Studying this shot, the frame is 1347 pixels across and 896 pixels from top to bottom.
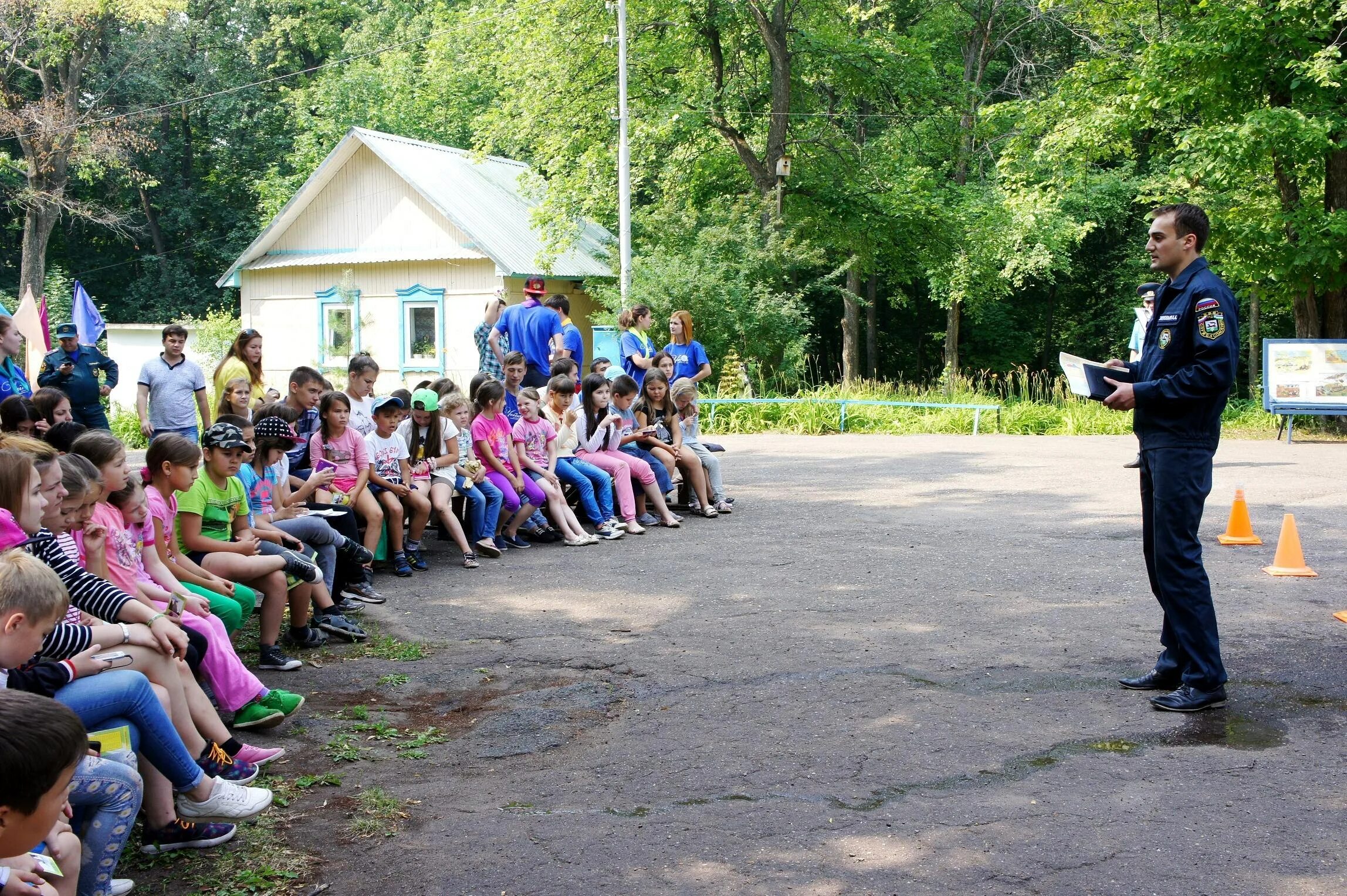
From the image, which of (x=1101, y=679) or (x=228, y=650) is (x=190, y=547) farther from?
(x=1101, y=679)

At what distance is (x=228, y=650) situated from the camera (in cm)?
486

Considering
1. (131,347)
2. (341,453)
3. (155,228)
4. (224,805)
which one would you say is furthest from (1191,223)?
(155,228)

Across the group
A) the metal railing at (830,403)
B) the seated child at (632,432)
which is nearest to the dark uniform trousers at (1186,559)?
the seated child at (632,432)

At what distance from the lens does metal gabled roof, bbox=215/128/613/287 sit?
27.2 meters

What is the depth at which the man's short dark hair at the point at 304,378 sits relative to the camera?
8.24 m

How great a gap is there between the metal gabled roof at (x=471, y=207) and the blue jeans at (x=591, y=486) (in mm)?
16104

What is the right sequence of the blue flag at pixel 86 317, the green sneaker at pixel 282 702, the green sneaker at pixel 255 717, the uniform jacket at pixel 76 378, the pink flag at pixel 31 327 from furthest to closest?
the pink flag at pixel 31 327 < the blue flag at pixel 86 317 < the uniform jacket at pixel 76 378 < the green sneaker at pixel 282 702 < the green sneaker at pixel 255 717

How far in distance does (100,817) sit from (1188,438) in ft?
14.9

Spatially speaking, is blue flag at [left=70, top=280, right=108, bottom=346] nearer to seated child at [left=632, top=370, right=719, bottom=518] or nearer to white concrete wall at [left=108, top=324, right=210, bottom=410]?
seated child at [left=632, top=370, right=719, bottom=518]

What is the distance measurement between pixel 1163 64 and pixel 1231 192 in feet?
14.2

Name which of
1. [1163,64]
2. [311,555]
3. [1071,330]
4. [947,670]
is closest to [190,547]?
[311,555]

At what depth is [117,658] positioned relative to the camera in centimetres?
382

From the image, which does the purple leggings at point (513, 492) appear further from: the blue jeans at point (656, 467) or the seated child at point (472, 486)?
the blue jeans at point (656, 467)

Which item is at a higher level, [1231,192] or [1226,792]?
[1231,192]
